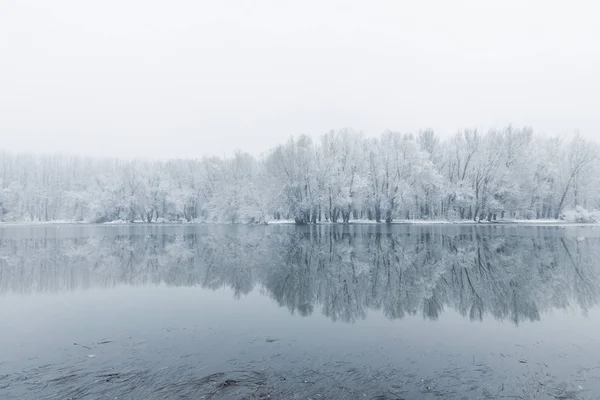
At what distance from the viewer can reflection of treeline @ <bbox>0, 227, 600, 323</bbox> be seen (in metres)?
15.8

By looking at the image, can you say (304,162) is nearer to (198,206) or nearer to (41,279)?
(198,206)

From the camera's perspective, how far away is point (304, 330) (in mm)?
12492

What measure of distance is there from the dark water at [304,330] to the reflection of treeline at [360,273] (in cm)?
15

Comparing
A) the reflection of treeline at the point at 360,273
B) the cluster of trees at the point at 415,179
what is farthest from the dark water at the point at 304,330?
the cluster of trees at the point at 415,179

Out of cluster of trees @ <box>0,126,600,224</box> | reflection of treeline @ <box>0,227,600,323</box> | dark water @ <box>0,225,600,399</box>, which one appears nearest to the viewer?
dark water @ <box>0,225,600,399</box>

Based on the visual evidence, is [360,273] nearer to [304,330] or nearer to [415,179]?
[304,330]

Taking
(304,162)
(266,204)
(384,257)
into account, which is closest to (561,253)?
(384,257)

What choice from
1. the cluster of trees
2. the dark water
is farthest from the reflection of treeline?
the cluster of trees

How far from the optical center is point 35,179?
374 ft

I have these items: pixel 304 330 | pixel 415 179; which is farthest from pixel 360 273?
pixel 415 179

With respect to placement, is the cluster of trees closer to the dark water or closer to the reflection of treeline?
the reflection of treeline

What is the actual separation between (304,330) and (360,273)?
10211mm

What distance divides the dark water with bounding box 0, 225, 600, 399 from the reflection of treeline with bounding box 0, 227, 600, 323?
0.48 feet

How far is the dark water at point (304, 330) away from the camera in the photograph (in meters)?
8.51
